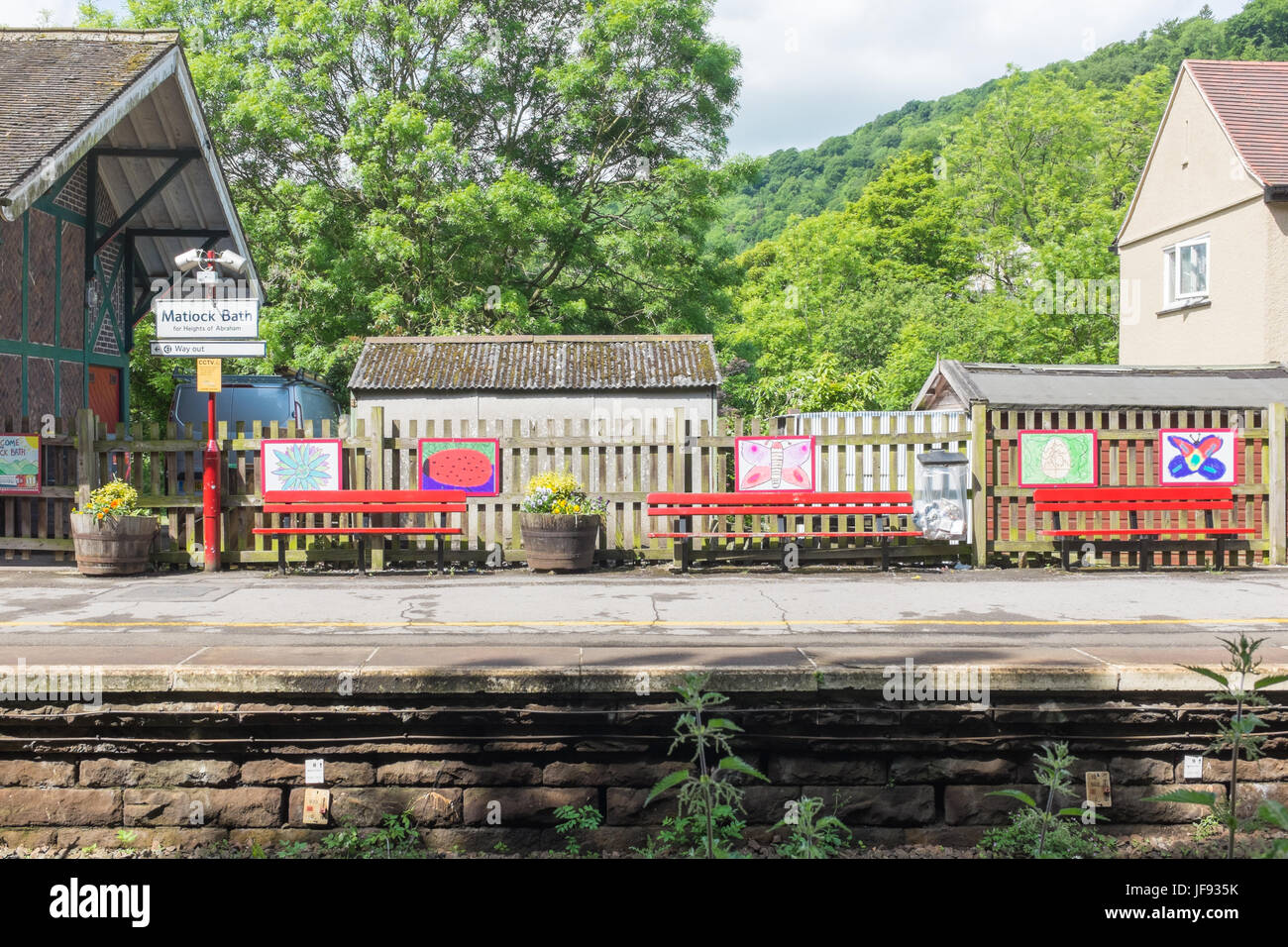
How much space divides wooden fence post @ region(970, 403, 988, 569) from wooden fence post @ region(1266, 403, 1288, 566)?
11.8ft

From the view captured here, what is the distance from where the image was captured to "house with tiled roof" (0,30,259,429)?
13.4 m

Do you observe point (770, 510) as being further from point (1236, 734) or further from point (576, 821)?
point (1236, 734)

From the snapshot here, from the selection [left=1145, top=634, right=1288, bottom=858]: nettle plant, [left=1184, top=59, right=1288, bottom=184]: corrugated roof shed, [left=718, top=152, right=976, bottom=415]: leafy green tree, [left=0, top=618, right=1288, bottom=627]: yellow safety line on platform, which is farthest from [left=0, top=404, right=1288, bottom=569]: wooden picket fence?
[left=718, top=152, right=976, bottom=415]: leafy green tree

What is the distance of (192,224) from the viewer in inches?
747

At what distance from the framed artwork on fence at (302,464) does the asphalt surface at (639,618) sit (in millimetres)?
1246

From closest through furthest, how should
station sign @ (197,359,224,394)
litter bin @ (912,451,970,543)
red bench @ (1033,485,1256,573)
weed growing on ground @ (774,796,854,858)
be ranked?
→ weed growing on ground @ (774,796,854,858), station sign @ (197,359,224,394), red bench @ (1033,485,1256,573), litter bin @ (912,451,970,543)

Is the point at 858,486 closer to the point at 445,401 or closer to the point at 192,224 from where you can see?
the point at 445,401

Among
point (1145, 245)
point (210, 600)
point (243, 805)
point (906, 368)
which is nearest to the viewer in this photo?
point (243, 805)

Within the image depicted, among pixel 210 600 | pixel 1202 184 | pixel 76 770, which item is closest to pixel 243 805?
pixel 76 770

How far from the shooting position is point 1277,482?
44.2ft

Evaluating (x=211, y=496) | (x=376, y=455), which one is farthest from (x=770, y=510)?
(x=211, y=496)

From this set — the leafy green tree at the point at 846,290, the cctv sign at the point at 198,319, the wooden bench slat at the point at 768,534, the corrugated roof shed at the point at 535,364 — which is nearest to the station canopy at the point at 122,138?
the cctv sign at the point at 198,319

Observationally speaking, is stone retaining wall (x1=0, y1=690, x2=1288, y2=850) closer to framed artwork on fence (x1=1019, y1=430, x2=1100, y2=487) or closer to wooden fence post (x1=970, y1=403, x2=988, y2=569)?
wooden fence post (x1=970, y1=403, x2=988, y2=569)

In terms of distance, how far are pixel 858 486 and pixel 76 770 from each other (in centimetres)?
1022
